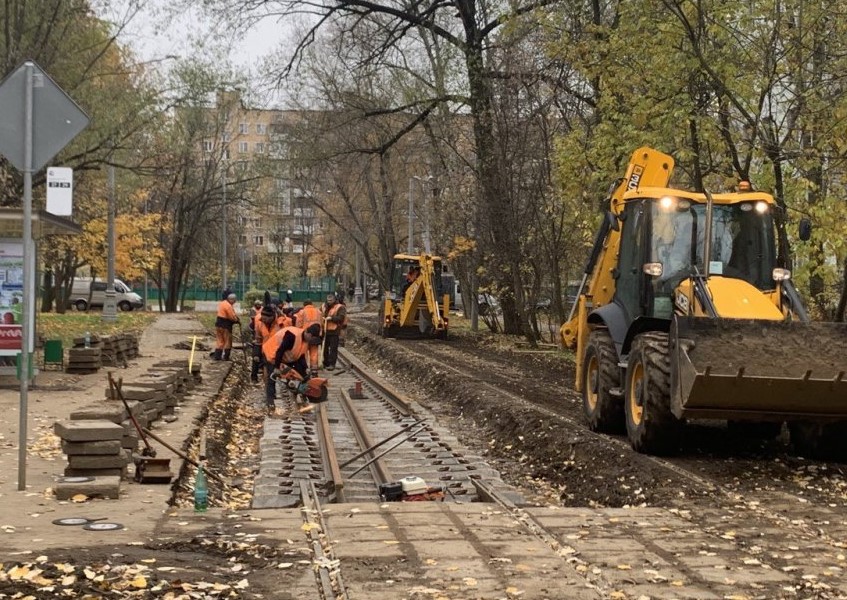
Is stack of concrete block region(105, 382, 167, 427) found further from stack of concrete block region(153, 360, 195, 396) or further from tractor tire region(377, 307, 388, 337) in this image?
tractor tire region(377, 307, 388, 337)

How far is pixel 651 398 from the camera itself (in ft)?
35.4

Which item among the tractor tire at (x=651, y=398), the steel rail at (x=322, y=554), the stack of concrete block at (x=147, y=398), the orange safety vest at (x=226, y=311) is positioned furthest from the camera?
the orange safety vest at (x=226, y=311)

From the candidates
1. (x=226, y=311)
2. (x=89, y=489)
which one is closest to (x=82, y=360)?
(x=226, y=311)

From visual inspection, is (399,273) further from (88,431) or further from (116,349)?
(88,431)

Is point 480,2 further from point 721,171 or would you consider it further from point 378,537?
point 378,537

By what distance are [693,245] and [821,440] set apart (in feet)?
8.32

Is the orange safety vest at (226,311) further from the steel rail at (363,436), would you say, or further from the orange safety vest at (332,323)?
the steel rail at (363,436)

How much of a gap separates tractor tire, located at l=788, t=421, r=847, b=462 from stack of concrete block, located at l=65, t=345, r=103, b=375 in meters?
13.9

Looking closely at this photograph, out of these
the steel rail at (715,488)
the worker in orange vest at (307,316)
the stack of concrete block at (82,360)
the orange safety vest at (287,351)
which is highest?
the worker in orange vest at (307,316)

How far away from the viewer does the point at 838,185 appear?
717 inches

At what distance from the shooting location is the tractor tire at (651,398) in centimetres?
1077

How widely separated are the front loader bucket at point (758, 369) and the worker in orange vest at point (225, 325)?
16.5 m

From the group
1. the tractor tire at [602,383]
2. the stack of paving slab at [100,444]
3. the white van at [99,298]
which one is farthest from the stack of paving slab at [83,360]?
the white van at [99,298]

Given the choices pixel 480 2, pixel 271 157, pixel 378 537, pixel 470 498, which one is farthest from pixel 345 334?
pixel 378 537
